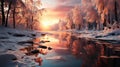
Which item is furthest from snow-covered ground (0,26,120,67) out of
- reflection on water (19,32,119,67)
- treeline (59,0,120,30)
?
treeline (59,0,120,30)

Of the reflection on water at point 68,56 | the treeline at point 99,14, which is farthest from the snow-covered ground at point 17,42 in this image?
the treeline at point 99,14

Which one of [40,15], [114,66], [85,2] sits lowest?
[114,66]

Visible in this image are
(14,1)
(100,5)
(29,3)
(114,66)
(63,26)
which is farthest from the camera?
(63,26)

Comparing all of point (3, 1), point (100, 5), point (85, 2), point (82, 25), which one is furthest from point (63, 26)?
point (3, 1)

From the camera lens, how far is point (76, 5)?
348ft

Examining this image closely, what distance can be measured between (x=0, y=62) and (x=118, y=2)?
137ft

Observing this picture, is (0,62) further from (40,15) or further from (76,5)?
(76,5)

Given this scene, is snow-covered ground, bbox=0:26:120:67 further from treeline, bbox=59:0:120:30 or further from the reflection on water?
treeline, bbox=59:0:120:30

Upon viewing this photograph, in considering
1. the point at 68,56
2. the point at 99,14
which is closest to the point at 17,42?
the point at 68,56

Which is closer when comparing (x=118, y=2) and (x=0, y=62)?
(x=0, y=62)

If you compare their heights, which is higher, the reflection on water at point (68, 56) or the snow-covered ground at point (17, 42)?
the snow-covered ground at point (17, 42)

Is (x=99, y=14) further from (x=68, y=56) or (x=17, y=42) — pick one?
(x=68, y=56)

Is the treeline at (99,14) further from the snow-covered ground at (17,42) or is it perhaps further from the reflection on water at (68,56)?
the reflection on water at (68,56)

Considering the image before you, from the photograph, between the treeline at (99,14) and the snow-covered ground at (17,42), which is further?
the treeline at (99,14)
